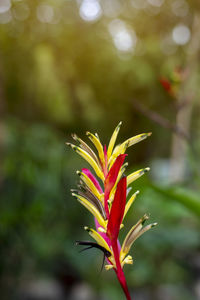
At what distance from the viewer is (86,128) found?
380cm

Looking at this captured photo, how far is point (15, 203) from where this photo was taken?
1688 millimetres

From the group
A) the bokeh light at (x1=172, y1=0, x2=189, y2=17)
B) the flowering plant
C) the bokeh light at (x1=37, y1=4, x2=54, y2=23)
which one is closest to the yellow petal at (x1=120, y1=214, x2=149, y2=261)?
the flowering plant

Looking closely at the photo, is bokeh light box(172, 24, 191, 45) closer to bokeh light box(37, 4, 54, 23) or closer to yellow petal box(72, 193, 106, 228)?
bokeh light box(37, 4, 54, 23)

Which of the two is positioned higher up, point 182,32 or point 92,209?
point 182,32

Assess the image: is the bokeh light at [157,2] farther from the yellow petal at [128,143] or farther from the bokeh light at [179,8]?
the yellow petal at [128,143]

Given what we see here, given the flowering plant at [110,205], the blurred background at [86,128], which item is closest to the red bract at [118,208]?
the flowering plant at [110,205]

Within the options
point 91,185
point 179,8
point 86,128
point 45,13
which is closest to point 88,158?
point 91,185

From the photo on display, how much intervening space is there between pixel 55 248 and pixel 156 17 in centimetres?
196

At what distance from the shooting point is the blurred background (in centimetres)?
142

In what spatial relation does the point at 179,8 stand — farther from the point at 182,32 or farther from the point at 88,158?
the point at 88,158

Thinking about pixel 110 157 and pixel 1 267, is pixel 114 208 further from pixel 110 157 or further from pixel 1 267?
pixel 1 267

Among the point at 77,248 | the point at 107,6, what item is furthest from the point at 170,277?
the point at 107,6

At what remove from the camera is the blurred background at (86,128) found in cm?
142

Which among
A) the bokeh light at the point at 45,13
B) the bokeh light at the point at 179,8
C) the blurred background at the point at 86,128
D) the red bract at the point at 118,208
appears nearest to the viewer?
the red bract at the point at 118,208
